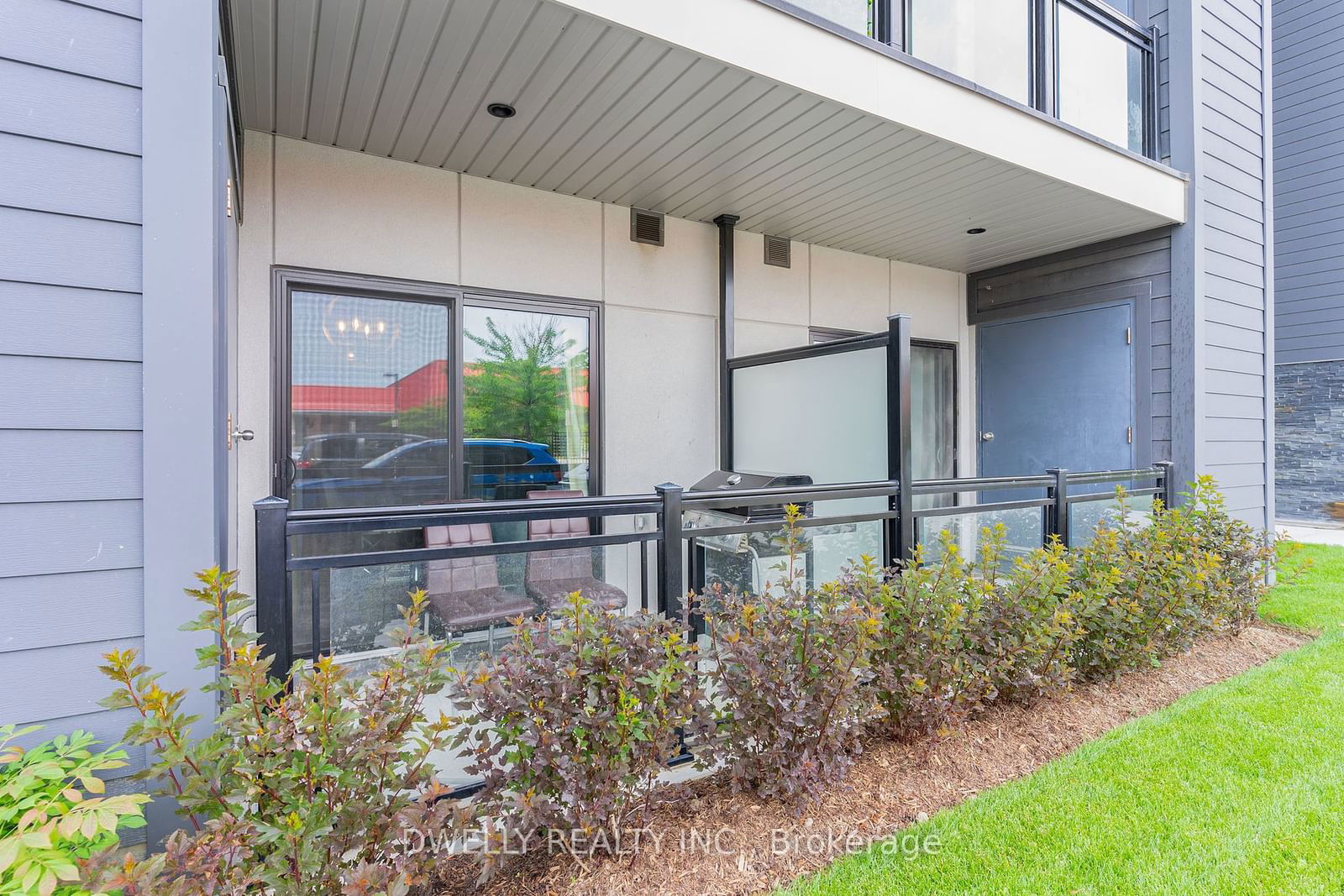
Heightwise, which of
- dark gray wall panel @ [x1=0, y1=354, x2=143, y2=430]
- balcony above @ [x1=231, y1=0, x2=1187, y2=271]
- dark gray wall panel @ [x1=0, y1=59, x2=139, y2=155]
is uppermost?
balcony above @ [x1=231, y1=0, x2=1187, y2=271]

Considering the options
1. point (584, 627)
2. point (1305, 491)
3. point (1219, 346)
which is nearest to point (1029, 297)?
point (1219, 346)

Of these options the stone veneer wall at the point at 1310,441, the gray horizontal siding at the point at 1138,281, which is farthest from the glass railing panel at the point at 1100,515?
the stone veneer wall at the point at 1310,441

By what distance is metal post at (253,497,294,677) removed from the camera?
162cm

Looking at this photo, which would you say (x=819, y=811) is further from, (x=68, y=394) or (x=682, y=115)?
(x=682, y=115)

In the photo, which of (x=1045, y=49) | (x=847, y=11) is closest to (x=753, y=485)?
(x=847, y=11)

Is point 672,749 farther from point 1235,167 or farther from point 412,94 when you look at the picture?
point 1235,167

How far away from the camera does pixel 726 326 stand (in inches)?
178

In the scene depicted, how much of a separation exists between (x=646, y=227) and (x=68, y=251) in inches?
129

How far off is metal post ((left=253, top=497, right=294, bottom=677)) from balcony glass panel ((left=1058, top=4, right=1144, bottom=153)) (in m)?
4.88

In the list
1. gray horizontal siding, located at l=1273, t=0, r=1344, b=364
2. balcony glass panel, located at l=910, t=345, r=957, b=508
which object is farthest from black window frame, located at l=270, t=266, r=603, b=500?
gray horizontal siding, located at l=1273, t=0, r=1344, b=364

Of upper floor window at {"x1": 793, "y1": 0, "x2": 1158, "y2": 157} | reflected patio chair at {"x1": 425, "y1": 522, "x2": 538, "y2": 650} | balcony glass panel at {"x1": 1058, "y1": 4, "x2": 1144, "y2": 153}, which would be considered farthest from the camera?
balcony glass panel at {"x1": 1058, "y1": 4, "x2": 1144, "y2": 153}

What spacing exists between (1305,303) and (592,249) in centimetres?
964

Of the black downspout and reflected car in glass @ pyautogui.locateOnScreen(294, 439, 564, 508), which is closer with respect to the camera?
reflected car in glass @ pyautogui.locateOnScreen(294, 439, 564, 508)

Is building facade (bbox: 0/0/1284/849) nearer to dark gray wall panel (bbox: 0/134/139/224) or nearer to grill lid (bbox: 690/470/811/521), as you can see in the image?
dark gray wall panel (bbox: 0/134/139/224)
